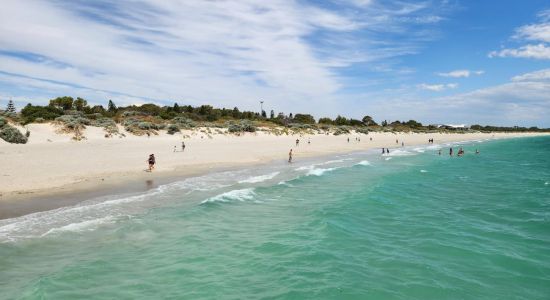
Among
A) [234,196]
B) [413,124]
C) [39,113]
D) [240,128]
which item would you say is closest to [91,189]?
[234,196]

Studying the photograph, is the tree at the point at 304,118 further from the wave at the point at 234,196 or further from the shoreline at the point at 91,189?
the wave at the point at 234,196

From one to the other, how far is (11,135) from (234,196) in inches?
908

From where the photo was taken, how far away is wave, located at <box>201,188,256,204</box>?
18109mm

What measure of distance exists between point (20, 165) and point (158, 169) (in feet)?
25.8

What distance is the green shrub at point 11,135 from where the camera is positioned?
30.6 m


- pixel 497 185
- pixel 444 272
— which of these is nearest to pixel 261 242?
pixel 444 272

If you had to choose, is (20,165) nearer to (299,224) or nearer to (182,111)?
(299,224)

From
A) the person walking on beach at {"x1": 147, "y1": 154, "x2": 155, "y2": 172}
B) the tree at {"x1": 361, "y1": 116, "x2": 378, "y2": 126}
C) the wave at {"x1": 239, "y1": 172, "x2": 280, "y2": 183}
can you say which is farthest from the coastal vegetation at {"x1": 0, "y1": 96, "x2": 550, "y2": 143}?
the tree at {"x1": 361, "y1": 116, "x2": 378, "y2": 126}

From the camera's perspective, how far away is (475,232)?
1413 cm

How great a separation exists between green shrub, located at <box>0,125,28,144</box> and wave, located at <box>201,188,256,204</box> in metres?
22.1

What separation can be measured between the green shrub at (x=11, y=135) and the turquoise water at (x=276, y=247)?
19371mm

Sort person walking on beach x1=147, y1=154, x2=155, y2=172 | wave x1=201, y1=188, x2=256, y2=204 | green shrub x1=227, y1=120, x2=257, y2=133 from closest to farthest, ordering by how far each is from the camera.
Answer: wave x1=201, y1=188, x2=256, y2=204
person walking on beach x1=147, y1=154, x2=155, y2=172
green shrub x1=227, y1=120, x2=257, y2=133

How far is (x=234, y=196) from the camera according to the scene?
62.7ft

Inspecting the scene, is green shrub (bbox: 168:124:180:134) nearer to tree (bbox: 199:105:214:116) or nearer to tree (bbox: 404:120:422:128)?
tree (bbox: 199:105:214:116)
